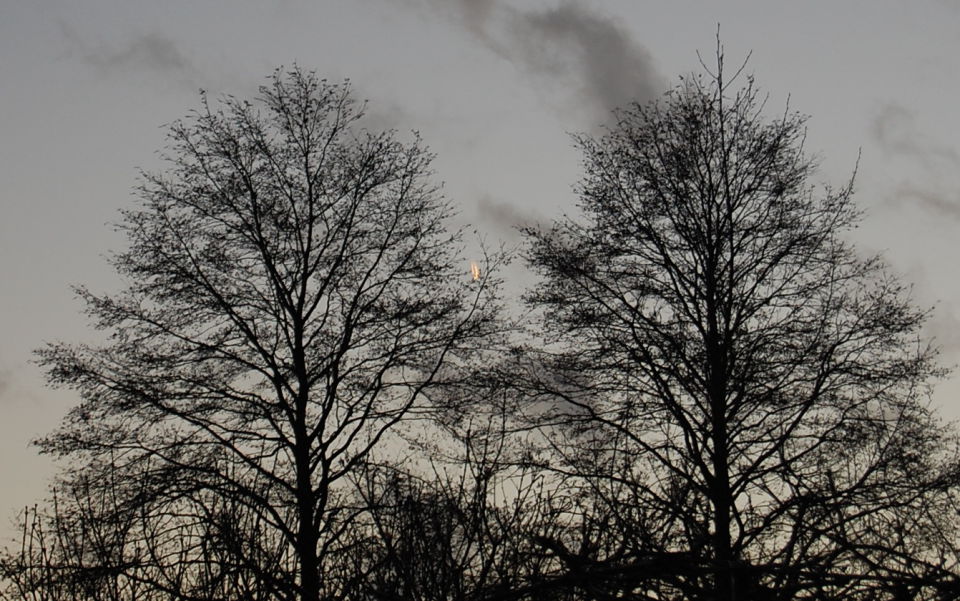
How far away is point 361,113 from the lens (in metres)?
18.0

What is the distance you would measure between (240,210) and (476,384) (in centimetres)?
484

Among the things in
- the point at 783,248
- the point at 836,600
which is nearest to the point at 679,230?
the point at 783,248

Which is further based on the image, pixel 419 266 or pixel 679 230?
pixel 419 266

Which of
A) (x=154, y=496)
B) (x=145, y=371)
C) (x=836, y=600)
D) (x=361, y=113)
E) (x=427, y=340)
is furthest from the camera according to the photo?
(x=361, y=113)

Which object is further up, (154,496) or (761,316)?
(761,316)

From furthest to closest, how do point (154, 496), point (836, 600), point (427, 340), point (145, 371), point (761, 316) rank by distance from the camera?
point (427, 340)
point (145, 371)
point (761, 316)
point (154, 496)
point (836, 600)

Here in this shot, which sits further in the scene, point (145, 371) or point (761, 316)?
point (145, 371)

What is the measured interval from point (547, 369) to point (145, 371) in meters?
6.05

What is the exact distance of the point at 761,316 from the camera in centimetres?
1451

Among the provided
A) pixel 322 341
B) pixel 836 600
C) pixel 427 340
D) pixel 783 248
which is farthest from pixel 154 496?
pixel 836 600

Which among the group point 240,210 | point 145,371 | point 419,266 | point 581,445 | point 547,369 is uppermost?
point 240,210

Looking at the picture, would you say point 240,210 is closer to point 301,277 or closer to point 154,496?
point 301,277

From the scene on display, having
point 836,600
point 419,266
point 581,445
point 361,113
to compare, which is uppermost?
point 361,113

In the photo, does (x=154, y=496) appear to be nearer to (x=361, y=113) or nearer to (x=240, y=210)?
(x=240, y=210)
